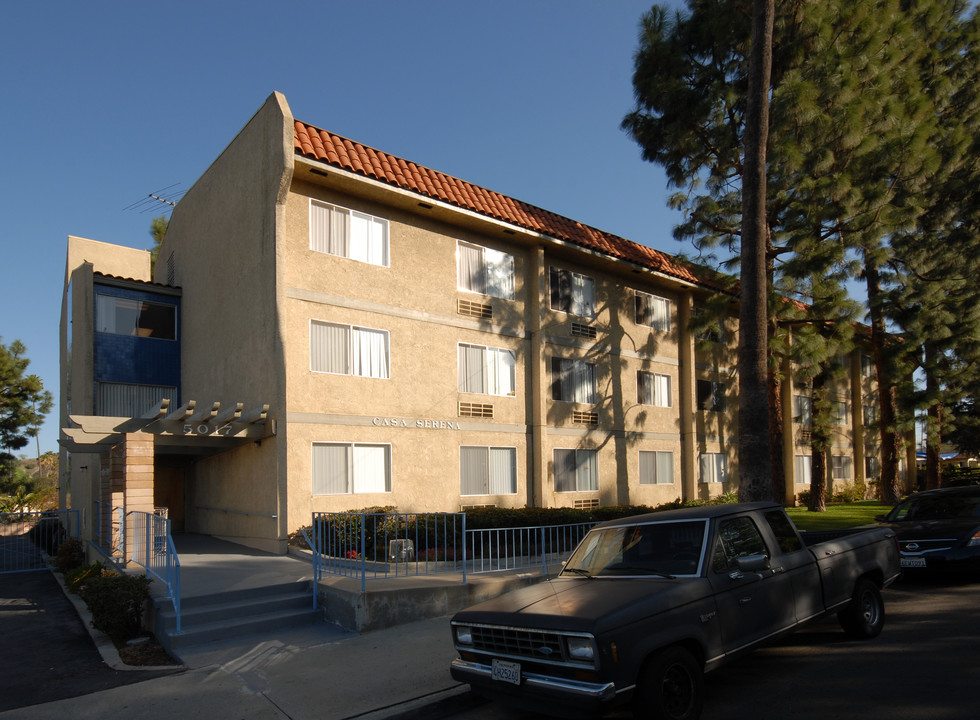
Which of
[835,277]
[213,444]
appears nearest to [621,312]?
[835,277]

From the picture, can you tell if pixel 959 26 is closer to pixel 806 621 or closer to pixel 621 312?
pixel 621 312

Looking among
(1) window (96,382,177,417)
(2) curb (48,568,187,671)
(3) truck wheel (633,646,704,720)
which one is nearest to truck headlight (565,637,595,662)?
(3) truck wheel (633,646,704,720)

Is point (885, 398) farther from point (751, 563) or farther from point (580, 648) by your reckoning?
point (580, 648)

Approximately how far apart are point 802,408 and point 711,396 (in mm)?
7644

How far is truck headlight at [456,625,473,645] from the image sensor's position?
19.0ft

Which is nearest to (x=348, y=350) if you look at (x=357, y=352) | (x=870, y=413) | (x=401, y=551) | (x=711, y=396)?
(x=357, y=352)

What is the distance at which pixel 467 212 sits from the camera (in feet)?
55.8

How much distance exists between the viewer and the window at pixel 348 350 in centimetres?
1473

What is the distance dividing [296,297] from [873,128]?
618 inches

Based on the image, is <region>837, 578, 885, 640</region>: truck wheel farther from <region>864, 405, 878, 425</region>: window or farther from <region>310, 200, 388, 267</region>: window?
<region>864, 405, 878, 425</region>: window

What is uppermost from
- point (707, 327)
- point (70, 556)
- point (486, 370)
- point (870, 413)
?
point (707, 327)

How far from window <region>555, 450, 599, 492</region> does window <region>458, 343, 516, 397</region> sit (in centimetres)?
262

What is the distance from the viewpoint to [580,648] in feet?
16.0

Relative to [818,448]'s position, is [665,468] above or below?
below
